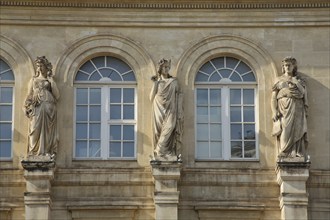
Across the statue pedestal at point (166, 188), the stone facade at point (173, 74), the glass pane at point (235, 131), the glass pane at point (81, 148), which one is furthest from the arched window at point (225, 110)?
the glass pane at point (81, 148)

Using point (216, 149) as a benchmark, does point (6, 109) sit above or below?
above

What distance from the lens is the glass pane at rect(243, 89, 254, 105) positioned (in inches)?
1198

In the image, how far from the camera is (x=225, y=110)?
3031 centimetres

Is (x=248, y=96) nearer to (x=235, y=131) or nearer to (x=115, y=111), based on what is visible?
(x=235, y=131)

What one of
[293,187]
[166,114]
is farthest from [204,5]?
[293,187]

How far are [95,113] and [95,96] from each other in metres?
0.47

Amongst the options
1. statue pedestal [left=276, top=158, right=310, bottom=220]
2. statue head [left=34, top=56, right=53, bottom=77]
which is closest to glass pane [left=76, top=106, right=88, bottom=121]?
statue head [left=34, top=56, right=53, bottom=77]

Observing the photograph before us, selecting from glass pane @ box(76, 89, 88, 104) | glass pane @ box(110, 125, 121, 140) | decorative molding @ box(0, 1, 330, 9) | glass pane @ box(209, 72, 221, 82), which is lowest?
glass pane @ box(110, 125, 121, 140)

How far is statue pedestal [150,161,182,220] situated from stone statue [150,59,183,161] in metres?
0.21

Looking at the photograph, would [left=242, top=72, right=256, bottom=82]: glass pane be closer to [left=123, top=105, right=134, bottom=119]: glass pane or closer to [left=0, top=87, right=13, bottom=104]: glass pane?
[left=123, top=105, right=134, bottom=119]: glass pane

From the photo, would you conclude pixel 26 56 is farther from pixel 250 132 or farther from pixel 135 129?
pixel 250 132

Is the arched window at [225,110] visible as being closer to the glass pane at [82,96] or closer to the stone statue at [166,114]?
the stone statue at [166,114]

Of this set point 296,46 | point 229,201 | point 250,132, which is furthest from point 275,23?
point 229,201

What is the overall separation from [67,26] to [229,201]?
6.34 metres
